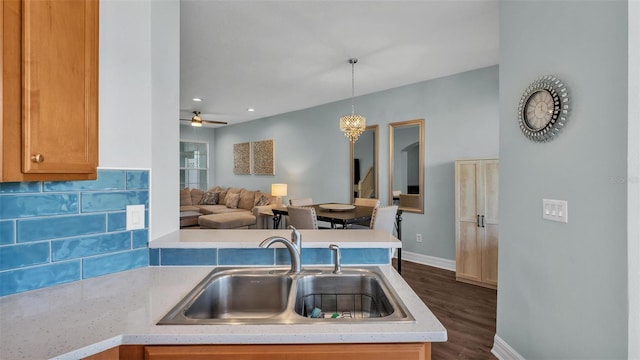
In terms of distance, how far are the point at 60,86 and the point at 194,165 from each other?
791 cm

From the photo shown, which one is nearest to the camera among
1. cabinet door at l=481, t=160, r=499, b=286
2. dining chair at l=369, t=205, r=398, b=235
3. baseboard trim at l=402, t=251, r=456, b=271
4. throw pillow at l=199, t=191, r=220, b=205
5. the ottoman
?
dining chair at l=369, t=205, r=398, b=235

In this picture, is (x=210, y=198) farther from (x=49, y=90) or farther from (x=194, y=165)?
(x=49, y=90)

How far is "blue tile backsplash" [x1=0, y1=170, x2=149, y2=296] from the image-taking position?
1.09 m

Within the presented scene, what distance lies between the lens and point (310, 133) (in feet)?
20.0

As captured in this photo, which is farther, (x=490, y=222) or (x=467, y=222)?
(x=467, y=222)

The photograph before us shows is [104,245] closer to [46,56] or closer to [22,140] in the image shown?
[22,140]

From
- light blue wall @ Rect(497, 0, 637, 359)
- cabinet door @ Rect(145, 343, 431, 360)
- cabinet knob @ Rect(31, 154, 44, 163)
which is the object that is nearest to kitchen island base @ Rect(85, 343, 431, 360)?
cabinet door @ Rect(145, 343, 431, 360)

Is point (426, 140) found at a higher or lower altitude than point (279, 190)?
higher

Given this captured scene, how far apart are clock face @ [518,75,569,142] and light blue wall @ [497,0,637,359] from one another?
4 cm

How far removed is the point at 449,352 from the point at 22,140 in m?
2.61

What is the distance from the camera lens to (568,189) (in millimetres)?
1626

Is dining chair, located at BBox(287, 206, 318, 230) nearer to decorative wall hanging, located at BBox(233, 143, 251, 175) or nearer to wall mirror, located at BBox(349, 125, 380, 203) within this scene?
wall mirror, located at BBox(349, 125, 380, 203)

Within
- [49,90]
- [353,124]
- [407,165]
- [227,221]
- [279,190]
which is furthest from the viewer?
[279,190]

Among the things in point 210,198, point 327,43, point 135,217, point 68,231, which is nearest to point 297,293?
point 135,217
